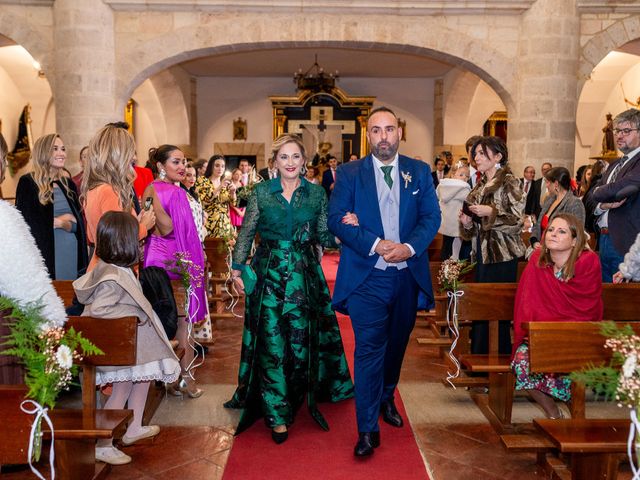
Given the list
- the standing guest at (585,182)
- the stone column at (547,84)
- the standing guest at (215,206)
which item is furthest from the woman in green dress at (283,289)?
the stone column at (547,84)

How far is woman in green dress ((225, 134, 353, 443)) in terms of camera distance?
388cm

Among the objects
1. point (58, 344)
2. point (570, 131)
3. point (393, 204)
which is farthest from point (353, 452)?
point (570, 131)

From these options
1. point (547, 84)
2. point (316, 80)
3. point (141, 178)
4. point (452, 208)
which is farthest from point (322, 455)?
point (316, 80)

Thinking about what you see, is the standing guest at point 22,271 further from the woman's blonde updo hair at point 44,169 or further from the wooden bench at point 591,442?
the wooden bench at point 591,442

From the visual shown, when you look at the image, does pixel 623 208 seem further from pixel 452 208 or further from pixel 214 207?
pixel 214 207

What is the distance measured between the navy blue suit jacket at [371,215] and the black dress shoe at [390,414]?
735 mm

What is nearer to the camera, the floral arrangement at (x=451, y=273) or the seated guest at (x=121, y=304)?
the seated guest at (x=121, y=304)

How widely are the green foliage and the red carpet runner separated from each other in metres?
1.17

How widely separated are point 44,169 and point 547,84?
7736mm

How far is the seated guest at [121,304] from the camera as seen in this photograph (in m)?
3.38

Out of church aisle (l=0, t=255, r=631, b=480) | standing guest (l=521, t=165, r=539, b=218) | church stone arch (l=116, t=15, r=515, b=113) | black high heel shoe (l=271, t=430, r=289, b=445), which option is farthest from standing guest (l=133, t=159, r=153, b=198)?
standing guest (l=521, t=165, r=539, b=218)

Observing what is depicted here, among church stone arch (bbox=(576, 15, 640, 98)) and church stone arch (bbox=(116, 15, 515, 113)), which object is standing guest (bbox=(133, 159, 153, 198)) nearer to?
church stone arch (bbox=(116, 15, 515, 113))

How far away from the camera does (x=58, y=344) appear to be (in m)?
2.56

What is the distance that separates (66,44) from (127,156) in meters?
6.91
